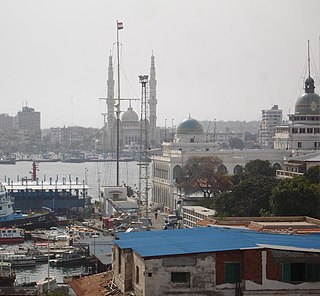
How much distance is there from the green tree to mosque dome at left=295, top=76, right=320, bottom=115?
15624 mm

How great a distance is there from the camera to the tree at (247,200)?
21344 millimetres

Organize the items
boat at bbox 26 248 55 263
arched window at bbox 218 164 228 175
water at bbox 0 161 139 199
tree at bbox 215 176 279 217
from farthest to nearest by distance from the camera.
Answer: water at bbox 0 161 139 199
arched window at bbox 218 164 228 175
tree at bbox 215 176 279 217
boat at bbox 26 248 55 263

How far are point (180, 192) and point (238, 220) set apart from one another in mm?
19789

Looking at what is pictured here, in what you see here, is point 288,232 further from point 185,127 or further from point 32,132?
point 32,132

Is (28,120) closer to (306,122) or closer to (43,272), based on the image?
(306,122)

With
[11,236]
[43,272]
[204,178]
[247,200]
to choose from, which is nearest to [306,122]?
[204,178]

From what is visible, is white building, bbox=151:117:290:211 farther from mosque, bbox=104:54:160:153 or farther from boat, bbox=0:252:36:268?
mosque, bbox=104:54:160:153

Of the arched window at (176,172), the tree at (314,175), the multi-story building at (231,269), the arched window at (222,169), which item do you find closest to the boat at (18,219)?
the arched window at (176,172)

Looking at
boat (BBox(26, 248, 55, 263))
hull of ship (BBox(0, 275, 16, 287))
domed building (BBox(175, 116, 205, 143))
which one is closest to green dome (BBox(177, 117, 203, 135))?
domed building (BBox(175, 116, 205, 143))

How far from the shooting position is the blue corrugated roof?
873cm

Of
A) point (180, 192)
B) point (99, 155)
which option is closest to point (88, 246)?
point (180, 192)

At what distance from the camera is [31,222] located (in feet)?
92.9

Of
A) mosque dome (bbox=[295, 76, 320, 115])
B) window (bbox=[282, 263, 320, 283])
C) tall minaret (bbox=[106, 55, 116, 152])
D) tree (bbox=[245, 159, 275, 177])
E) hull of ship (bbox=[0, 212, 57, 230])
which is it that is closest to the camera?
window (bbox=[282, 263, 320, 283])

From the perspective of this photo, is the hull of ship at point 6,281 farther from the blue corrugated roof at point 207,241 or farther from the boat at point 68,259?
the boat at point 68,259
